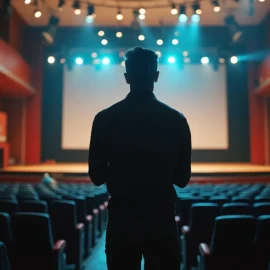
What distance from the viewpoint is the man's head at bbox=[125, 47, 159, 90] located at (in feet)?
4.93

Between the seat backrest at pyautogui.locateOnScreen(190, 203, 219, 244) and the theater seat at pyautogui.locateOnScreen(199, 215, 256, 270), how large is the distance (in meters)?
0.56

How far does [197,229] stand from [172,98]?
39.4 feet

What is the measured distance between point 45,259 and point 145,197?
1.76 meters

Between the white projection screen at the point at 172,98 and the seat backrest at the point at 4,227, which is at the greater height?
the white projection screen at the point at 172,98

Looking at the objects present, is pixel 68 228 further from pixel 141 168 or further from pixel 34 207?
pixel 141 168

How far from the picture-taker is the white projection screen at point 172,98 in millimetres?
15102

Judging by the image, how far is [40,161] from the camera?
15.6 m

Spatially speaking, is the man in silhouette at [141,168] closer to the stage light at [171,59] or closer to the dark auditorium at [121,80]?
the dark auditorium at [121,80]

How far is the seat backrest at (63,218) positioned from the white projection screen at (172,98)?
37.8ft

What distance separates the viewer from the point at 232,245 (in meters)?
2.56

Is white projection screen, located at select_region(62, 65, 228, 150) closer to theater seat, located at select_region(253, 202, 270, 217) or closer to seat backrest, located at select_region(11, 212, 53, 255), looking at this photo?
theater seat, located at select_region(253, 202, 270, 217)

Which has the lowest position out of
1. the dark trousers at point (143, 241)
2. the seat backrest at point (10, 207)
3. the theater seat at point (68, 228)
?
the theater seat at point (68, 228)

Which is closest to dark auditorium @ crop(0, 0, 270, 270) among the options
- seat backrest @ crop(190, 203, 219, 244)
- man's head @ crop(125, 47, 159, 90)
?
seat backrest @ crop(190, 203, 219, 244)

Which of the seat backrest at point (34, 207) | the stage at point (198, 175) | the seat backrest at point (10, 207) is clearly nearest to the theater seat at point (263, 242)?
the seat backrest at point (34, 207)
